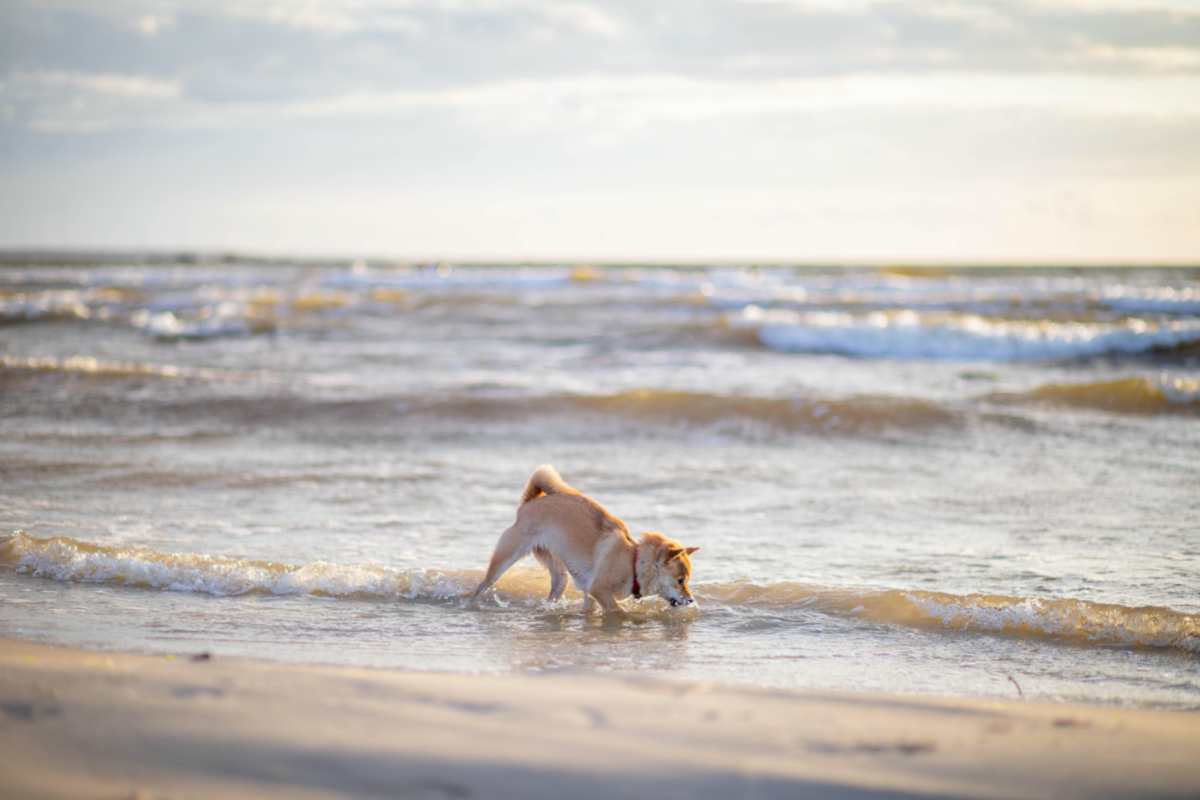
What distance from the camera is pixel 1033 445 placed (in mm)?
10164

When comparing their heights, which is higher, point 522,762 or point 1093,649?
point 522,762

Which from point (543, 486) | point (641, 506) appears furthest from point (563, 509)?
point (641, 506)

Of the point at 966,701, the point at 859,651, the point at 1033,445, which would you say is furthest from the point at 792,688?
the point at 1033,445

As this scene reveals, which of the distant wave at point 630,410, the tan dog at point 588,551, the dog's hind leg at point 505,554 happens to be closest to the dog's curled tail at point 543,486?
the tan dog at point 588,551

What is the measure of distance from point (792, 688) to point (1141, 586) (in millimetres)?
2825

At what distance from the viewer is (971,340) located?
19.6 meters

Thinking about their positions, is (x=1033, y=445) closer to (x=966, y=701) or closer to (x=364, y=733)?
(x=966, y=701)

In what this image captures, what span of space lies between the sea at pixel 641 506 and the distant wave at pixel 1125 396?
0.18ft

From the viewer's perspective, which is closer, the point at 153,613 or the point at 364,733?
the point at 364,733

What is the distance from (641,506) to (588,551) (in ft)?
7.54

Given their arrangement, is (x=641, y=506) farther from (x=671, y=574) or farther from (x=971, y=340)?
(x=971, y=340)

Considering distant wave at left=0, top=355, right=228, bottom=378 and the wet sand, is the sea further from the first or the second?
the wet sand

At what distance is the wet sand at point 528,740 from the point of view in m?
2.79

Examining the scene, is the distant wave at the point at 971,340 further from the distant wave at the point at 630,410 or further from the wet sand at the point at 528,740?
the wet sand at the point at 528,740
